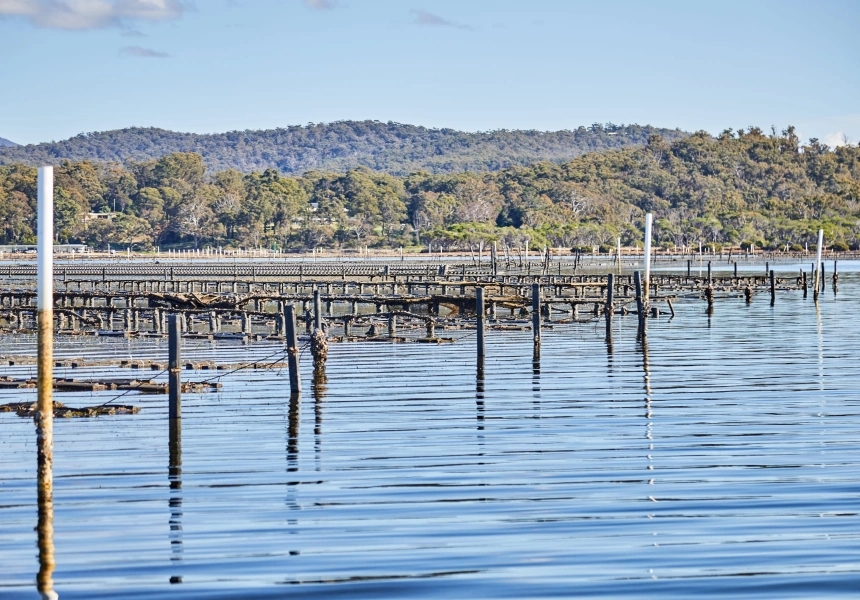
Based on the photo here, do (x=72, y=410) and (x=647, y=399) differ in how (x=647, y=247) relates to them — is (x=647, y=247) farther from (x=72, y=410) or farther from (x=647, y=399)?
(x=72, y=410)

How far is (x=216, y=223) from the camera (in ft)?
435

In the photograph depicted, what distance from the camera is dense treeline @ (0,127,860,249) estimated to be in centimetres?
12425

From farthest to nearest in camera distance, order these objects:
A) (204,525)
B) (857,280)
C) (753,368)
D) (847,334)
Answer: (857,280), (847,334), (753,368), (204,525)

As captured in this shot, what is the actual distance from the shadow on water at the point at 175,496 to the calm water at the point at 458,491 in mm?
33

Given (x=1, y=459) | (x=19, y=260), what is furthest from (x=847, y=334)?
(x=19, y=260)

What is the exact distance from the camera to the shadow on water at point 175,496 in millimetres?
9133

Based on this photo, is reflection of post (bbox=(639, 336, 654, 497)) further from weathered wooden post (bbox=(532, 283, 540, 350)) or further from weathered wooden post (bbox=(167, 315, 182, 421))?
weathered wooden post (bbox=(167, 315, 182, 421))

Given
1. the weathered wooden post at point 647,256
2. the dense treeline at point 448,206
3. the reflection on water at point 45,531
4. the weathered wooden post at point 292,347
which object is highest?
the dense treeline at point 448,206

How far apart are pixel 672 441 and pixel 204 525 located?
5917 millimetres

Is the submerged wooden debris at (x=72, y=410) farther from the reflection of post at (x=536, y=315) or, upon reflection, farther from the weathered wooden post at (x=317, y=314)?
the reflection of post at (x=536, y=315)

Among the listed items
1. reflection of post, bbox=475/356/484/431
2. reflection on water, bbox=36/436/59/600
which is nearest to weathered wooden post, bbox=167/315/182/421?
reflection on water, bbox=36/436/59/600

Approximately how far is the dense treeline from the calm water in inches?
3693

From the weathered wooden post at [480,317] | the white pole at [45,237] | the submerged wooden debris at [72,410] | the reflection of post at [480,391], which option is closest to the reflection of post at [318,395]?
the reflection of post at [480,391]

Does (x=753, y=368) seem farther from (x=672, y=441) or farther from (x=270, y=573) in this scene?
(x=270, y=573)
